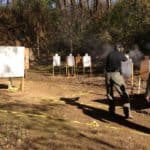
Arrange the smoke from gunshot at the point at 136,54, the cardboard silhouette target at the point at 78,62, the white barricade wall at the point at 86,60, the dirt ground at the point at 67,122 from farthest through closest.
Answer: the cardboard silhouette target at the point at 78,62, the white barricade wall at the point at 86,60, the smoke from gunshot at the point at 136,54, the dirt ground at the point at 67,122

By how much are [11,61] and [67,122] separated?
7935mm

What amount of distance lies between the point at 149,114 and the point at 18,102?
431cm

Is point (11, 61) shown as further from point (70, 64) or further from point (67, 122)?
point (70, 64)

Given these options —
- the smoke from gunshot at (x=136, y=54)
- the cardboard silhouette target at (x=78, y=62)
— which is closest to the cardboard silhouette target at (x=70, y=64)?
the cardboard silhouette target at (x=78, y=62)

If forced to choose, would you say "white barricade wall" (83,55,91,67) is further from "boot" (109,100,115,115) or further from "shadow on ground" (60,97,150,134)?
"boot" (109,100,115,115)

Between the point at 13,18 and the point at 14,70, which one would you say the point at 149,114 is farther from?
the point at 13,18

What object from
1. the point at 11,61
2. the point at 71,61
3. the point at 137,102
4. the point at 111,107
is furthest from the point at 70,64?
the point at 111,107

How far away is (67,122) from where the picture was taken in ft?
43.1

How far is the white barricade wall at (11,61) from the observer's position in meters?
20.4

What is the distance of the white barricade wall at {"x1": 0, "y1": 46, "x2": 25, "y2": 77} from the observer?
20406 mm

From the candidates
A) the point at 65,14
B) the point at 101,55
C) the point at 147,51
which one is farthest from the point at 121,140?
the point at 65,14

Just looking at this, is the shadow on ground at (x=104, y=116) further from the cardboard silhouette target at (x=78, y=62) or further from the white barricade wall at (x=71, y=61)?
the cardboard silhouette target at (x=78, y=62)

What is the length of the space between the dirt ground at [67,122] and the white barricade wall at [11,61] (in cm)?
72

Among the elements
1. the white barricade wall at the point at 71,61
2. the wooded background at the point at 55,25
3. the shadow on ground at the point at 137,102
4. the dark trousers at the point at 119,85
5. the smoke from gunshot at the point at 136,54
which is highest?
the wooded background at the point at 55,25
